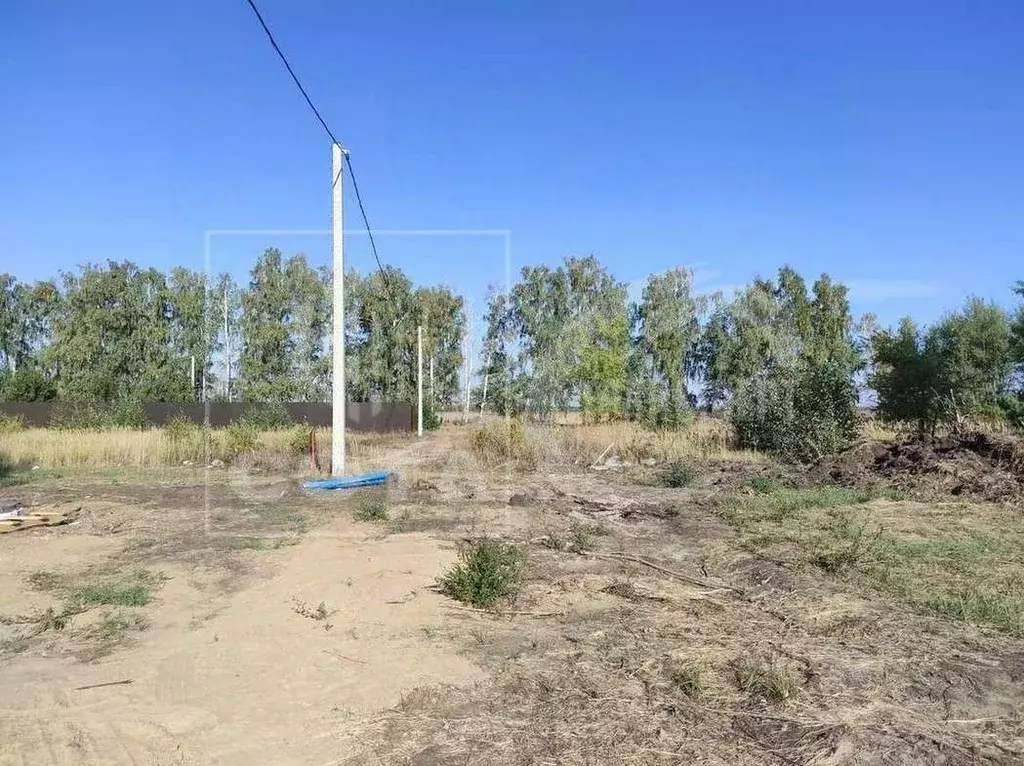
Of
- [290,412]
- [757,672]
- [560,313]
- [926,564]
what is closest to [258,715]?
[757,672]

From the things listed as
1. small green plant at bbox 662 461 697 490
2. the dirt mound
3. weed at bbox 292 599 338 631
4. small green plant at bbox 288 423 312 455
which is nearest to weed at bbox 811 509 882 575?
the dirt mound

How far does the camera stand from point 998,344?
86.4ft

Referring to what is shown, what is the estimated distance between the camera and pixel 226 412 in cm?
3131

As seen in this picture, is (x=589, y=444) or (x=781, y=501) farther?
(x=589, y=444)

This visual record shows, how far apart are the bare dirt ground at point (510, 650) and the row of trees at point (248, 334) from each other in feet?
102

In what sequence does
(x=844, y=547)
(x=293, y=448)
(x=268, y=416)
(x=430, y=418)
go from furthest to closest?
1. (x=430, y=418)
2. (x=268, y=416)
3. (x=293, y=448)
4. (x=844, y=547)

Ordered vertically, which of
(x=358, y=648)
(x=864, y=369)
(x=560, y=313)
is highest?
(x=560, y=313)

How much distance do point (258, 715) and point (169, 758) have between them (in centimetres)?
56

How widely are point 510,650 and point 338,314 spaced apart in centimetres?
1063

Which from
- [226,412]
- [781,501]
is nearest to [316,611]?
[781,501]

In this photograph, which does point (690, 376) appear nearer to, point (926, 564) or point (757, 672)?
point (926, 564)

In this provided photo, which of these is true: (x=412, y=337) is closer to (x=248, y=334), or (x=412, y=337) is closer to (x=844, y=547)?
(x=248, y=334)

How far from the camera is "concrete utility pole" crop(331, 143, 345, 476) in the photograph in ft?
47.8

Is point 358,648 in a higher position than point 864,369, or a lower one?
lower
